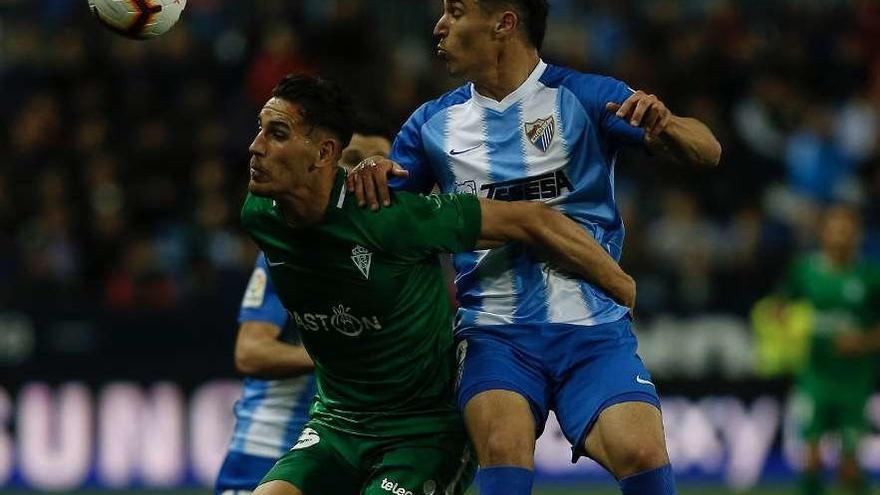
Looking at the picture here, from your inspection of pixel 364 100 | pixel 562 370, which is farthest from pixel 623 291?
pixel 364 100

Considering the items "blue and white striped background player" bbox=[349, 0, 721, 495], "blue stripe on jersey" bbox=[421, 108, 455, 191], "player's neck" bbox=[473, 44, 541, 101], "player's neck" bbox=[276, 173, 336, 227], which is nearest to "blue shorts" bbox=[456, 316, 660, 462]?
"blue and white striped background player" bbox=[349, 0, 721, 495]

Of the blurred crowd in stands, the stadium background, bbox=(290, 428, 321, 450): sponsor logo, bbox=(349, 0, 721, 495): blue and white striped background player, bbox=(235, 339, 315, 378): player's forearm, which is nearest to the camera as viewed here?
bbox=(349, 0, 721, 495): blue and white striped background player

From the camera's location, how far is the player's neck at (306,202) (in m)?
5.50

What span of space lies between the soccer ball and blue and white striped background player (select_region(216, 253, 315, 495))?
3.61 feet

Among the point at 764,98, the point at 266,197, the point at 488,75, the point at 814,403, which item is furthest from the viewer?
the point at 764,98

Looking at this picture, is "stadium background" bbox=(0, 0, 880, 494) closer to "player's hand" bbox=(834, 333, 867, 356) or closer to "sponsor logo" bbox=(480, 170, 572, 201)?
"player's hand" bbox=(834, 333, 867, 356)

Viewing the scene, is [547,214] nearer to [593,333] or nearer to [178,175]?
[593,333]

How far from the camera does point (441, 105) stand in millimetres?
6129

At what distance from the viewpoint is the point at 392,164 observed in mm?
5727

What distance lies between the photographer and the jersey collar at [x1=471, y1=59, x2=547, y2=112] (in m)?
5.94

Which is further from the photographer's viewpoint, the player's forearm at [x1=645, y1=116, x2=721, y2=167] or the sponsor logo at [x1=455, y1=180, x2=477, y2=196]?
the sponsor logo at [x1=455, y1=180, x2=477, y2=196]

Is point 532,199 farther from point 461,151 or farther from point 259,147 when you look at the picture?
point 259,147

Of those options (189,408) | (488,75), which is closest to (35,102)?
(189,408)

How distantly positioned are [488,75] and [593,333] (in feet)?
3.29
